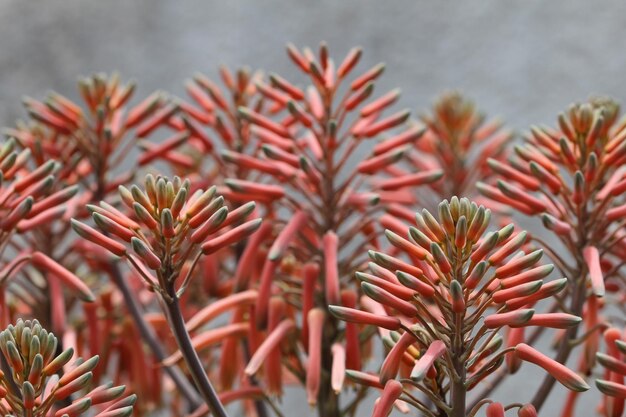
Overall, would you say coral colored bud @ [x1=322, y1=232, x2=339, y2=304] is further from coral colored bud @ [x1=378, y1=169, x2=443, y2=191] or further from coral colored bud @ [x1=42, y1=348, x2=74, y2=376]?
coral colored bud @ [x1=42, y1=348, x2=74, y2=376]

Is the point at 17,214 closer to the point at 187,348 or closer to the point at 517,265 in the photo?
the point at 187,348

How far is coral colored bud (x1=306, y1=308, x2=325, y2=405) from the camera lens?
2.27 feet

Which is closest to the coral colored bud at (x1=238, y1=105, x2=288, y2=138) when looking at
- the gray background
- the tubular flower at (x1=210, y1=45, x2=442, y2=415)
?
the tubular flower at (x1=210, y1=45, x2=442, y2=415)

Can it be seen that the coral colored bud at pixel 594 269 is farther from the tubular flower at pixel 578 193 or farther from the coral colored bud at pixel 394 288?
the coral colored bud at pixel 394 288

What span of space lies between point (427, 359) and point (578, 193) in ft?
0.68

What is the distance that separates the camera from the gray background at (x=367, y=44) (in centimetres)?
178

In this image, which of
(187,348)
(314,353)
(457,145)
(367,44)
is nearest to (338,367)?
(314,353)

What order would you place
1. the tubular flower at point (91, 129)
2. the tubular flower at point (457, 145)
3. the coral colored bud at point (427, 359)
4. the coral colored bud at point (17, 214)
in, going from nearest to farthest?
the coral colored bud at point (427, 359), the coral colored bud at point (17, 214), the tubular flower at point (91, 129), the tubular flower at point (457, 145)

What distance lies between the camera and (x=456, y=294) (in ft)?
1.78

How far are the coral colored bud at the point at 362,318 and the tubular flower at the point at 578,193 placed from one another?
0.14m

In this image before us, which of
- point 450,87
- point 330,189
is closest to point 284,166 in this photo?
point 330,189

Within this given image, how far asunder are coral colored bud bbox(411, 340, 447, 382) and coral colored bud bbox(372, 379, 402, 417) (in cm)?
2

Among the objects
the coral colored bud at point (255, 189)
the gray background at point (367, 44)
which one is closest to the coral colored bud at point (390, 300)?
the coral colored bud at point (255, 189)

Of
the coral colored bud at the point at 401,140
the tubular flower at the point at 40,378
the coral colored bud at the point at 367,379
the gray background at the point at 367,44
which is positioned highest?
the gray background at the point at 367,44
